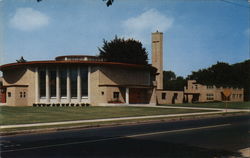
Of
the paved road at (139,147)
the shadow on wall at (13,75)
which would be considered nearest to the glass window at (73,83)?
the shadow on wall at (13,75)

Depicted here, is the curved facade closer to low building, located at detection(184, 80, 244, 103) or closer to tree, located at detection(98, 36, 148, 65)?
tree, located at detection(98, 36, 148, 65)

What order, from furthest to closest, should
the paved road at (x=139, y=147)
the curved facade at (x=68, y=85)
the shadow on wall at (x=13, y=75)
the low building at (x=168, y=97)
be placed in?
the low building at (x=168, y=97) < the shadow on wall at (x=13, y=75) < the curved facade at (x=68, y=85) < the paved road at (x=139, y=147)

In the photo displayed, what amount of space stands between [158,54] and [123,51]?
9.39 m

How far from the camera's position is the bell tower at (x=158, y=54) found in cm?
6938

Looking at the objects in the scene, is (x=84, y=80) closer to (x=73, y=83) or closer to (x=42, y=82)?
(x=73, y=83)

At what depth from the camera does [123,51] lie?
64438mm

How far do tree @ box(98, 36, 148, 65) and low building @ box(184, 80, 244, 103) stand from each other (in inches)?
745

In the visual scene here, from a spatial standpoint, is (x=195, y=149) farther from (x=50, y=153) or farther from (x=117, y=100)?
(x=117, y=100)

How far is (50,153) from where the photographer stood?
8875mm

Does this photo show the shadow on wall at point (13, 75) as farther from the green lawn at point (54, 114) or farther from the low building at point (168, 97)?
the low building at point (168, 97)

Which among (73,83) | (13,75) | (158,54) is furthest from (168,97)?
(13,75)

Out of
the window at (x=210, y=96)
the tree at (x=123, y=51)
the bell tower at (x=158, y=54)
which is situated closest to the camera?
the tree at (x=123, y=51)

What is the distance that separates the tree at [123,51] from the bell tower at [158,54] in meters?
3.53

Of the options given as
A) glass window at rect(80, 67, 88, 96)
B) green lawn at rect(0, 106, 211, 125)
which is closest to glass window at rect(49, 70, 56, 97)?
glass window at rect(80, 67, 88, 96)
